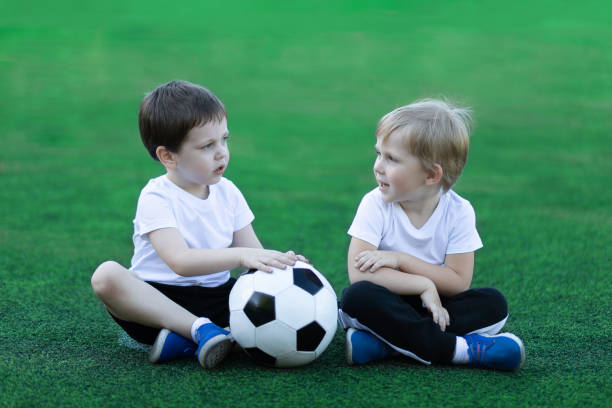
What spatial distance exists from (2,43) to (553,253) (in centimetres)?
1347

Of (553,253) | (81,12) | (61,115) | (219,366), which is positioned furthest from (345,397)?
(81,12)

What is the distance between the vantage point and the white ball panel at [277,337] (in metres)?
2.82

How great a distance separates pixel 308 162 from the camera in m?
8.20

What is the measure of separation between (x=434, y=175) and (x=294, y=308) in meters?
0.84

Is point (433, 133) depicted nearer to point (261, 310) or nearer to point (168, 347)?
point (261, 310)

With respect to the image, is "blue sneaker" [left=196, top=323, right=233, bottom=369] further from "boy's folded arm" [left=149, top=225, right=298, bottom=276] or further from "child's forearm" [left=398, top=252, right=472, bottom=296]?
"child's forearm" [left=398, top=252, right=472, bottom=296]

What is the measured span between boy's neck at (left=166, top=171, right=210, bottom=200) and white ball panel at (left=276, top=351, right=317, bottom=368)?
32.9 inches

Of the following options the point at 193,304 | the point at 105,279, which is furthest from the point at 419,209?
the point at 105,279

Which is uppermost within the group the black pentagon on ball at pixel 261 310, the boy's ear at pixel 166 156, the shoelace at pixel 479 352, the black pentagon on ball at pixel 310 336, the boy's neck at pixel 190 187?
the boy's ear at pixel 166 156

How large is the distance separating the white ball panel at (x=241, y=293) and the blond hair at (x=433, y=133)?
32.9 inches

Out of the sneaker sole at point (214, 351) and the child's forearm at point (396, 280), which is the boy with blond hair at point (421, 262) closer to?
the child's forearm at point (396, 280)

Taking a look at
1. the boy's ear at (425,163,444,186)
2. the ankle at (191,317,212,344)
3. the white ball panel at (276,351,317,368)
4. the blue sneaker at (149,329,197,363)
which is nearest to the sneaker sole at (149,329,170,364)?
the blue sneaker at (149,329,197,363)

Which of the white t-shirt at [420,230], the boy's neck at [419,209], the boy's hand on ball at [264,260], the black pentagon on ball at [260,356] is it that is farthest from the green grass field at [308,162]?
the boy's neck at [419,209]

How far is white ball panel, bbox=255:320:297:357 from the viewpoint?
282 centimetres
